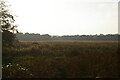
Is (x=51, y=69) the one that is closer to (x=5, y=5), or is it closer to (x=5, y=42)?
(x=5, y=42)

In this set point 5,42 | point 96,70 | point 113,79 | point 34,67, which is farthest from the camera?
point 5,42

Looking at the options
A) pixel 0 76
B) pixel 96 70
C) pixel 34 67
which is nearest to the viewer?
pixel 0 76

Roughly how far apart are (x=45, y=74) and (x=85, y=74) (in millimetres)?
2172

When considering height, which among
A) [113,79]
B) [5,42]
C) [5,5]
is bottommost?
[113,79]

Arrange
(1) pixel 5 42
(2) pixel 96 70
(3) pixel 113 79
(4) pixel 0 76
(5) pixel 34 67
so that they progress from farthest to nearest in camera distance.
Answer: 1. (1) pixel 5 42
2. (5) pixel 34 67
3. (2) pixel 96 70
4. (4) pixel 0 76
5. (3) pixel 113 79

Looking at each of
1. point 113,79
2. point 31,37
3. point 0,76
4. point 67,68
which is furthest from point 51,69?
point 31,37

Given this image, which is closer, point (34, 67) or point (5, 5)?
point (34, 67)

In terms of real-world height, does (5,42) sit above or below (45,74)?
above

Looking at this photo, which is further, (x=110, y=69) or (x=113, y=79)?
(x=110, y=69)

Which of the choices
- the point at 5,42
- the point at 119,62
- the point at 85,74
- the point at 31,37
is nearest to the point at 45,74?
the point at 85,74

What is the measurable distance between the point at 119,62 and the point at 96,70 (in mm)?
2239

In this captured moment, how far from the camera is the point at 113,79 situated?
31.0 feet

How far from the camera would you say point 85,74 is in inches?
412

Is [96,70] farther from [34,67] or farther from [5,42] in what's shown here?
[5,42]
